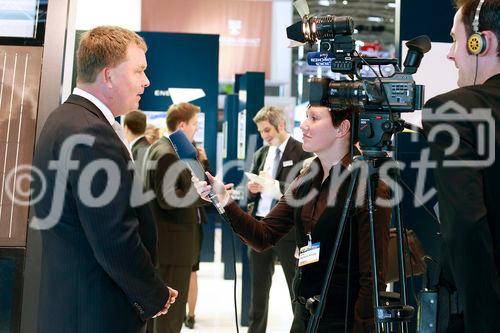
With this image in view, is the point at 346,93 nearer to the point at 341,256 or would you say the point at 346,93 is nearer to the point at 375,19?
the point at 341,256

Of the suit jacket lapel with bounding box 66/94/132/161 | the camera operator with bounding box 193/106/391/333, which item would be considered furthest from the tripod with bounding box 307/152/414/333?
the suit jacket lapel with bounding box 66/94/132/161

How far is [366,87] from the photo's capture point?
1.77 meters

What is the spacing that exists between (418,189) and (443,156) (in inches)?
76.2

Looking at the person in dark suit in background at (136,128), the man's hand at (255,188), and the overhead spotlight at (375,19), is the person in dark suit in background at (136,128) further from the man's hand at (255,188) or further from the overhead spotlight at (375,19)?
the overhead spotlight at (375,19)

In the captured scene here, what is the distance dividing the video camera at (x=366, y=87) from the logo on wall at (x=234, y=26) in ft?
32.9

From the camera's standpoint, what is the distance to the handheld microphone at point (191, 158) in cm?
212

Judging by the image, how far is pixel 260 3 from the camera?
11.9m

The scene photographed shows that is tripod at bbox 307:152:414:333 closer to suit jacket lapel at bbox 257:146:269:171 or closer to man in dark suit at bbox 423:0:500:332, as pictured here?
man in dark suit at bbox 423:0:500:332

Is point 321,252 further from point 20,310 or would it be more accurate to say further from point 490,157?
point 20,310

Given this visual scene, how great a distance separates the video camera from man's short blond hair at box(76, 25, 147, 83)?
0.65 metres

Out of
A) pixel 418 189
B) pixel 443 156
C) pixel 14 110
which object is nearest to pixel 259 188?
pixel 418 189

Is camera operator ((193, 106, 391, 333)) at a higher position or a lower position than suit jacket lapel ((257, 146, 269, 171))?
lower

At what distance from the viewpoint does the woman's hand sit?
6.91 ft

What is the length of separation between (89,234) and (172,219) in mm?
2462
